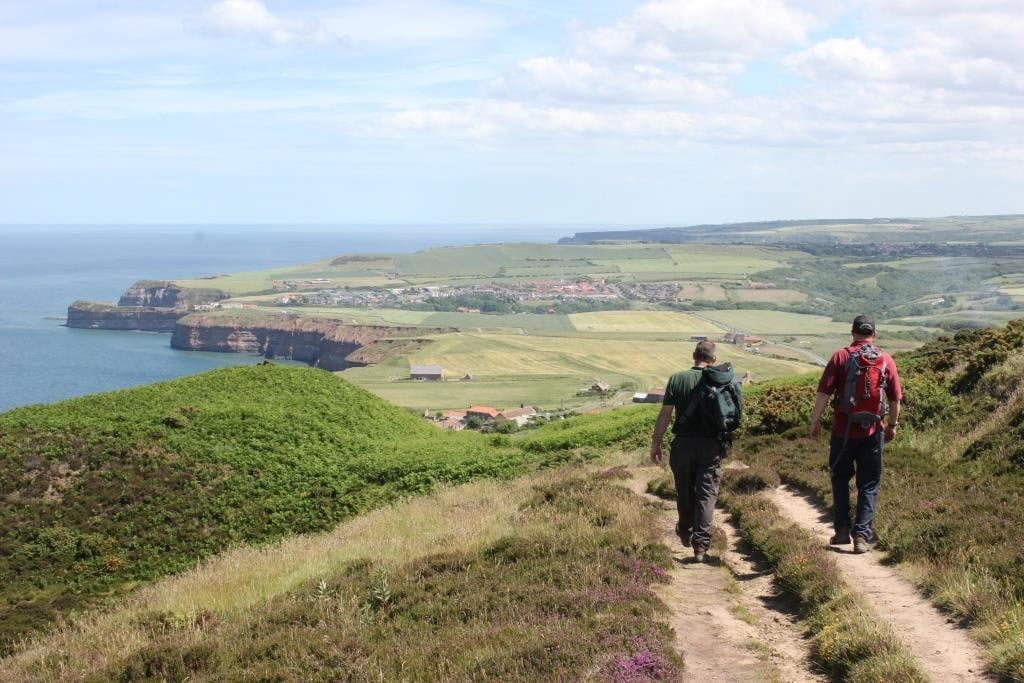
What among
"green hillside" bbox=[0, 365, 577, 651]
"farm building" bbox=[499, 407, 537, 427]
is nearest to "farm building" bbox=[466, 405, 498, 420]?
"farm building" bbox=[499, 407, 537, 427]

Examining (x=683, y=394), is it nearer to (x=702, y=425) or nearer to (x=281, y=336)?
(x=702, y=425)

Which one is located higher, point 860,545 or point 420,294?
point 860,545

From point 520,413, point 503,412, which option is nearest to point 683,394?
point 520,413

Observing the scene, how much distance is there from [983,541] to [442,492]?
11.3 meters

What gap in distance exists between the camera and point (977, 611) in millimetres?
7652

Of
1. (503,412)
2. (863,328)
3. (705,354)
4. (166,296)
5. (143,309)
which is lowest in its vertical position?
(503,412)

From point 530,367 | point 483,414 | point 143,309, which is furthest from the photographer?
point 143,309

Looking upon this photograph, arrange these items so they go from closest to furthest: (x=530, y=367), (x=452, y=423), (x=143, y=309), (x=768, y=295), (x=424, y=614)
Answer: (x=424, y=614)
(x=452, y=423)
(x=530, y=367)
(x=143, y=309)
(x=768, y=295)

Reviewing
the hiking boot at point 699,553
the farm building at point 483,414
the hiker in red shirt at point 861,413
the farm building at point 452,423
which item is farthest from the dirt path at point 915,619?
the farm building at point 483,414

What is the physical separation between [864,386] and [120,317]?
161 meters

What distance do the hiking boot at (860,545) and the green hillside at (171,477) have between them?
32.1ft

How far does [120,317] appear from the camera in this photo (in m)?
158

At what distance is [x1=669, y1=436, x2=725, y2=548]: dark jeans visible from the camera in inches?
A: 421

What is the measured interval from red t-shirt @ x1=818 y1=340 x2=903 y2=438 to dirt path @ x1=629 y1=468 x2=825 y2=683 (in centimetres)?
172
